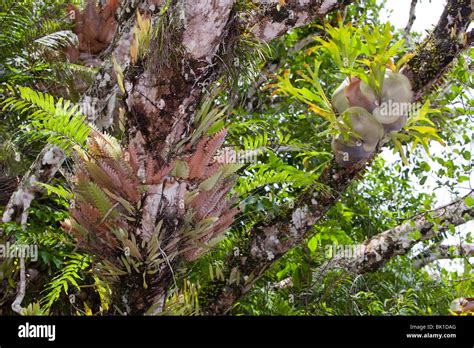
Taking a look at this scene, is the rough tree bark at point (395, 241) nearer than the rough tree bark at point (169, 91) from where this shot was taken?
No

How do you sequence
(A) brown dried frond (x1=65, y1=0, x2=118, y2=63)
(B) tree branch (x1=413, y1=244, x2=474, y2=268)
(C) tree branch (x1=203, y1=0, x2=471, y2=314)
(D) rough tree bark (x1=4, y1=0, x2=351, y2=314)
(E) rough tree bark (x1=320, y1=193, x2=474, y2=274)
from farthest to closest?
(B) tree branch (x1=413, y1=244, x2=474, y2=268) → (A) brown dried frond (x1=65, y1=0, x2=118, y2=63) → (E) rough tree bark (x1=320, y1=193, x2=474, y2=274) → (C) tree branch (x1=203, y1=0, x2=471, y2=314) → (D) rough tree bark (x1=4, y1=0, x2=351, y2=314)

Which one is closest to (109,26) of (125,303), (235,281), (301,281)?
(301,281)

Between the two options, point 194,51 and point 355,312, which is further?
point 355,312

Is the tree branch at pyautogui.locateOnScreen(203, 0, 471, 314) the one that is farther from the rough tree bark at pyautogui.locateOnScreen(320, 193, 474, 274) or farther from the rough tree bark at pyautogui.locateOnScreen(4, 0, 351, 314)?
the rough tree bark at pyautogui.locateOnScreen(320, 193, 474, 274)

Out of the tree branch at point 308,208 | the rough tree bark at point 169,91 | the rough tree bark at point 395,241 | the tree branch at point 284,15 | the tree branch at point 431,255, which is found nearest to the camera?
the rough tree bark at point 169,91

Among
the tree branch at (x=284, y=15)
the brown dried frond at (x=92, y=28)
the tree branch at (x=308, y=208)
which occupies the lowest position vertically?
the tree branch at (x=308, y=208)

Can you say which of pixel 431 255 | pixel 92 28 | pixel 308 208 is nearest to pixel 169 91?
pixel 308 208

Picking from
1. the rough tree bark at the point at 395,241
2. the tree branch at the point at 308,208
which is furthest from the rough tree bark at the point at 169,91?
the rough tree bark at the point at 395,241

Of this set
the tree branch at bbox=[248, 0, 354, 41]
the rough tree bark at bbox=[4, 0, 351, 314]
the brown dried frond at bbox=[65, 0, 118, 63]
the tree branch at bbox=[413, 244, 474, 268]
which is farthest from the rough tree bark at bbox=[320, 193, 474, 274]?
the brown dried frond at bbox=[65, 0, 118, 63]

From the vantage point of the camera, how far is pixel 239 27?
6.19ft

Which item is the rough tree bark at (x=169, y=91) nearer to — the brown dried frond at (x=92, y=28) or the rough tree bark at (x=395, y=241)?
the rough tree bark at (x=395, y=241)
